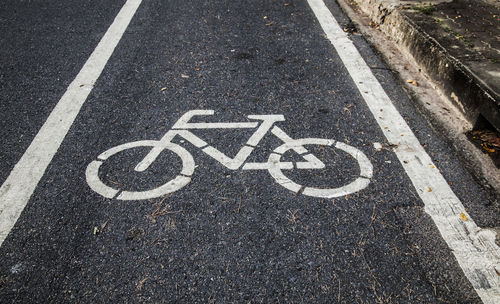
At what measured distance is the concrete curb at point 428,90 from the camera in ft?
9.45

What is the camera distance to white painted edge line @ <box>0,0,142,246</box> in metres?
2.64

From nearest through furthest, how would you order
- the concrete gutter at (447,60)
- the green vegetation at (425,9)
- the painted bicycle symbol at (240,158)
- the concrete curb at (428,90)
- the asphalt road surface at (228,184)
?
the asphalt road surface at (228,184)
the painted bicycle symbol at (240,158)
the concrete curb at (428,90)
the concrete gutter at (447,60)
the green vegetation at (425,9)

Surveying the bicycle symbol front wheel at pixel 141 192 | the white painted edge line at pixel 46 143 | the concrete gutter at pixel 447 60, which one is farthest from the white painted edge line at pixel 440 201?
the white painted edge line at pixel 46 143

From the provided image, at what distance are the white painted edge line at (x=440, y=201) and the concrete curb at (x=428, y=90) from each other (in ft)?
0.91

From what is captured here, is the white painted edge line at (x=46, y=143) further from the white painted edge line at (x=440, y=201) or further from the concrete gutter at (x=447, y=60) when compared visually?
the concrete gutter at (x=447, y=60)

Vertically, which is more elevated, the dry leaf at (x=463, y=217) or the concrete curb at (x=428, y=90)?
the concrete curb at (x=428, y=90)

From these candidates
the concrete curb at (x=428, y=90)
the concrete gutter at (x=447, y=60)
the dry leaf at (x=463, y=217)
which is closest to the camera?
the dry leaf at (x=463, y=217)

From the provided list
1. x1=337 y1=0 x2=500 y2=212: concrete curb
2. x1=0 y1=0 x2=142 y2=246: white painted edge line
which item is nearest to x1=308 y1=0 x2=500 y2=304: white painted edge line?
x1=337 y1=0 x2=500 y2=212: concrete curb

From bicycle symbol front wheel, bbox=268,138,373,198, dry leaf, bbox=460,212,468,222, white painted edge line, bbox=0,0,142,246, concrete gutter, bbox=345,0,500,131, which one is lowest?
white painted edge line, bbox=0,0,142,246

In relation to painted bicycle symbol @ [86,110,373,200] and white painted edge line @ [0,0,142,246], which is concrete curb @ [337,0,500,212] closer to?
painted bicycle symbol @ [86,110,373,200]

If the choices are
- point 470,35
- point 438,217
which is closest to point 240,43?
point 470,35

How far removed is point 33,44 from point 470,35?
207 inches

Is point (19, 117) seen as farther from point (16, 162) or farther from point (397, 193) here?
point (397, 193)

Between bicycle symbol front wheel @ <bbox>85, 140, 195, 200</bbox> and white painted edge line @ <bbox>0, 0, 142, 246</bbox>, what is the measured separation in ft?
1.32
